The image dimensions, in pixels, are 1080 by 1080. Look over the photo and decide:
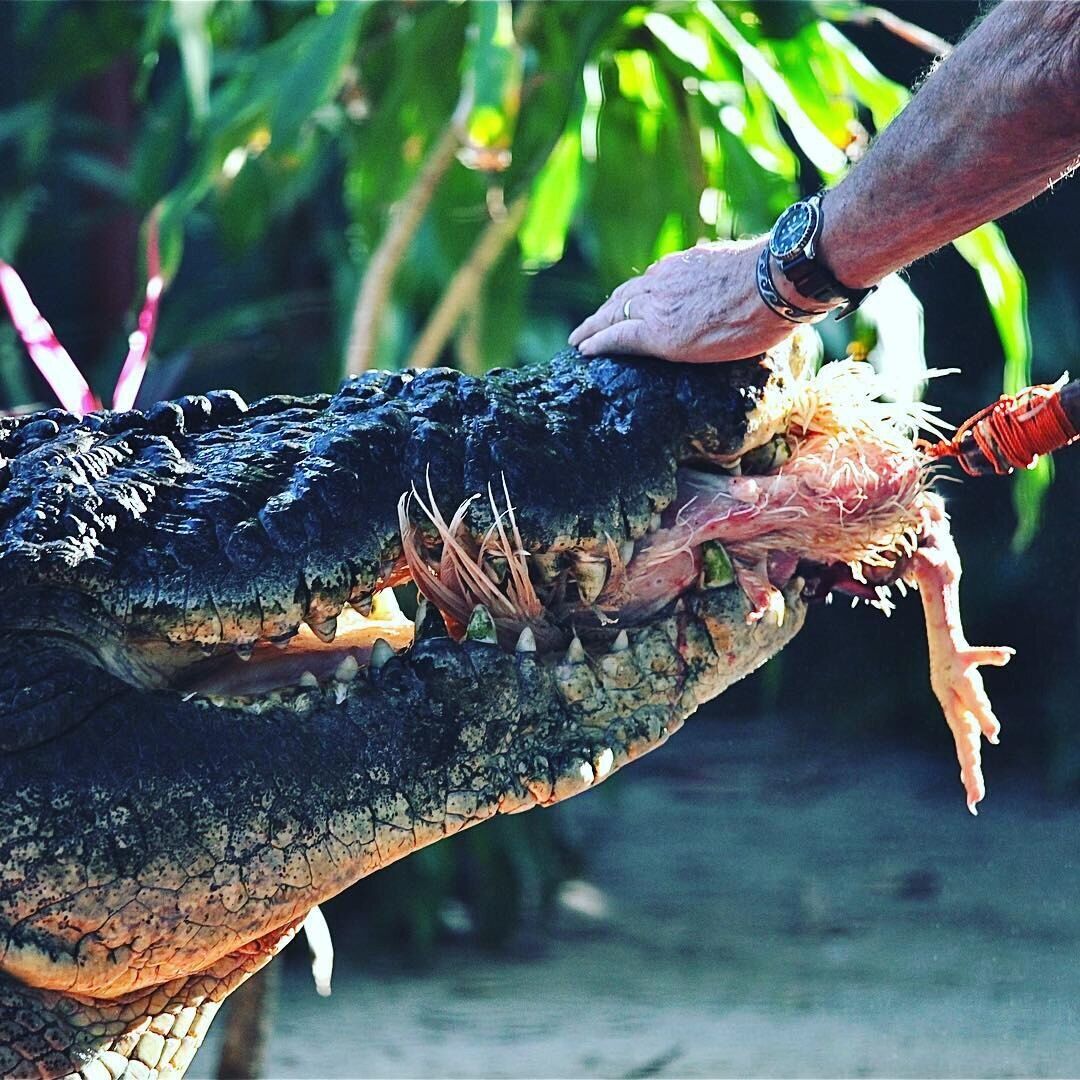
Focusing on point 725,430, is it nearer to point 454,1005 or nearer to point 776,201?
point 776,201

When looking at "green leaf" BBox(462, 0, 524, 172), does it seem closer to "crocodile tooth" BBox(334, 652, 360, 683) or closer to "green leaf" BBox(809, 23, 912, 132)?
"green leaf" BBox(809, 23, 912, 132)

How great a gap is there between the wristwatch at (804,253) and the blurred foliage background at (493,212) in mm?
359

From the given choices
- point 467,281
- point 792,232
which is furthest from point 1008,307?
point 792,232

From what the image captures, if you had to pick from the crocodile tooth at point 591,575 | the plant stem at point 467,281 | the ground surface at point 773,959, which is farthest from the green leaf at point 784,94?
the ground surface at point 773,959

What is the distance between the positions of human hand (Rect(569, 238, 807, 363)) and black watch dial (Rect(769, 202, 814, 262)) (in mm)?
24

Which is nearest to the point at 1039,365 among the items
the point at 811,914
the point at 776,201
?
the point at 811,914

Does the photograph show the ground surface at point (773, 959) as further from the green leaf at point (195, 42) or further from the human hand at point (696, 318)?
the human hand at point (696, 318)

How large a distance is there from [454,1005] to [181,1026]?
247 centimetres

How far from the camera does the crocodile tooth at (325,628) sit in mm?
1276

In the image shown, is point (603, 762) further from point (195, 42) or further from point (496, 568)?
point (195, 42)

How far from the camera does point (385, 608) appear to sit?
1.50 m

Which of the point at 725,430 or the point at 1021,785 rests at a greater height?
the point at 725,430

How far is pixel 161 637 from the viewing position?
1.25 metres

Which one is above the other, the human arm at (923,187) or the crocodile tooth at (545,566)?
the human arm at (923,187)
